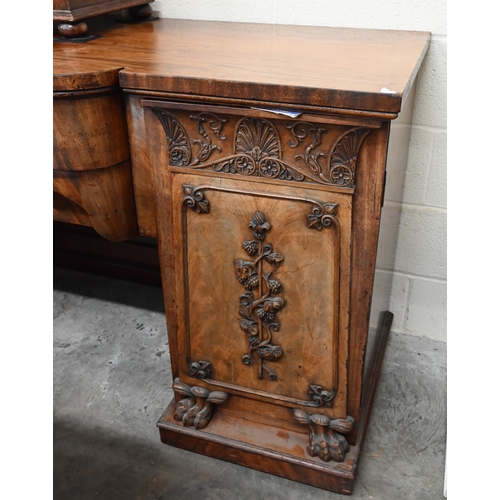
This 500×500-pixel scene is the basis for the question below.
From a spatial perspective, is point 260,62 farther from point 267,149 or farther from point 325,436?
point 325,436

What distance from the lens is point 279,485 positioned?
1114mm

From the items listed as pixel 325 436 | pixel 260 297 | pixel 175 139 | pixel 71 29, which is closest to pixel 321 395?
pixel 325 436

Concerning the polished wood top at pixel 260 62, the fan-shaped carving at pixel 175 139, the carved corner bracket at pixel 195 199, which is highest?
the polished wood top at pixel 260 62

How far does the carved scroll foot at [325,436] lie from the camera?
41.7 inches

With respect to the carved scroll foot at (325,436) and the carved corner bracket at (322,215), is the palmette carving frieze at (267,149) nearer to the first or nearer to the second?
the carved corner bracket at (322,215)

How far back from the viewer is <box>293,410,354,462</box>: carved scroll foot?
1059mm

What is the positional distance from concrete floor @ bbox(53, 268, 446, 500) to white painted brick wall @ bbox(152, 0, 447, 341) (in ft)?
0.39

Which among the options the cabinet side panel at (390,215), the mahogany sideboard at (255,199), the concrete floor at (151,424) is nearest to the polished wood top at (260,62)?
the mahogany sideboard at (255,199)

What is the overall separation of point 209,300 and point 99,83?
1.41 feet

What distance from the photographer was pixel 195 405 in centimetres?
117

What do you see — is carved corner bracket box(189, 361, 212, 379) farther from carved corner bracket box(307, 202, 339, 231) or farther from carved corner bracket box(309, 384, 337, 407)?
carved corner bracket box(307, 202, 339, 231)

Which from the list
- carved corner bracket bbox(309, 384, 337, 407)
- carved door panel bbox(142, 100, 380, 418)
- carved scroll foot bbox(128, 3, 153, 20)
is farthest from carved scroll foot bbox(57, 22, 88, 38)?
carved corner bracket bbox(309, 384, 337, 407)
